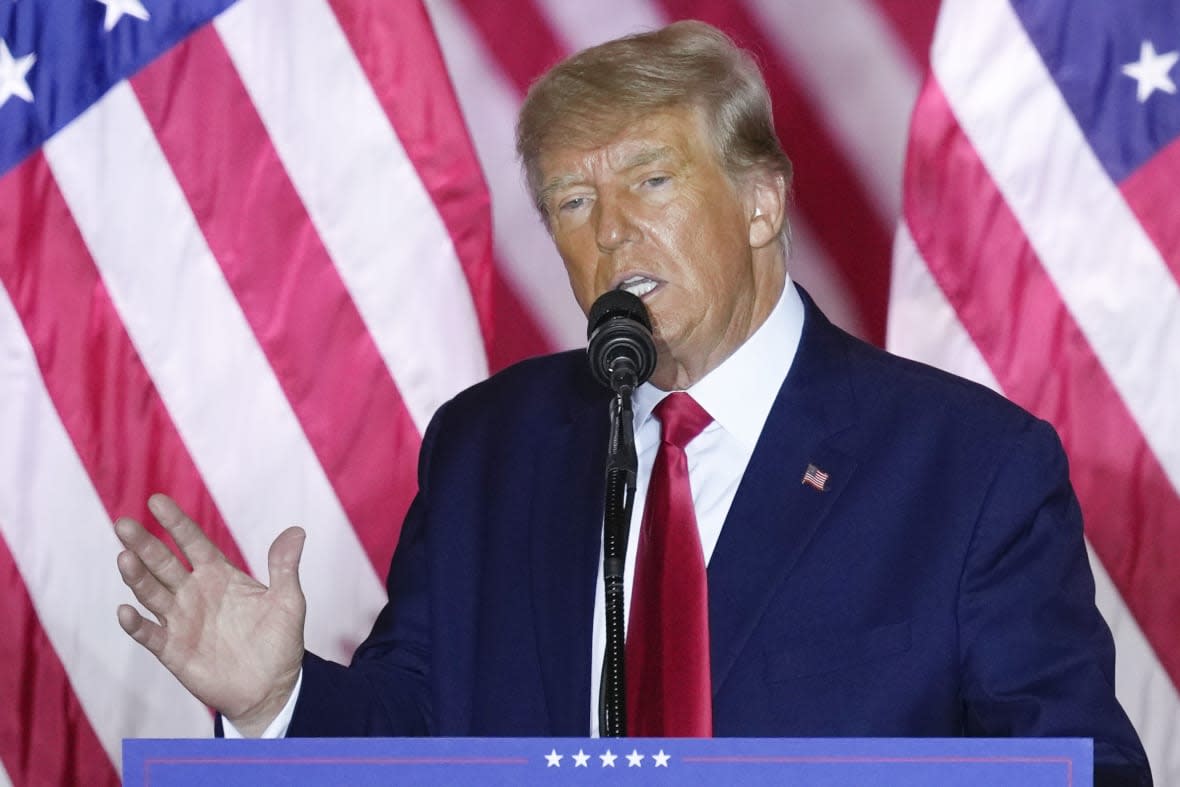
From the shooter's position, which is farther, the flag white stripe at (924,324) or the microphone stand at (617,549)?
the flag white stripe at (924,324)

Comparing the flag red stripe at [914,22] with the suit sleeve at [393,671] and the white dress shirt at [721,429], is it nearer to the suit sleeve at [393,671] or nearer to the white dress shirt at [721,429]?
the white dress shirt at [721,429]

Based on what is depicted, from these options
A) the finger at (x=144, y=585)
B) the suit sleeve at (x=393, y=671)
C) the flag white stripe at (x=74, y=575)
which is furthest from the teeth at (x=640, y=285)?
the flag white stripe at (x=74, y=575)

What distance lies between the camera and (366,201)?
2.97 m

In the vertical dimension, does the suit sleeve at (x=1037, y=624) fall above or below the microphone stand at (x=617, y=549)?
below

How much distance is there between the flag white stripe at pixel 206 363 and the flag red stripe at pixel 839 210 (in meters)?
1.01

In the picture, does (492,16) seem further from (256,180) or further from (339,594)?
(339,594)

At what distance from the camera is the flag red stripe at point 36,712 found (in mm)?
2945

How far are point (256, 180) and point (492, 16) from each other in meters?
0.53

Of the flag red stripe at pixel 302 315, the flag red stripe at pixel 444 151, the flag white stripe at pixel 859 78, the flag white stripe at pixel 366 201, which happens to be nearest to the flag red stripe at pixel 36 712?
the flag red stripe at pixel 302 315

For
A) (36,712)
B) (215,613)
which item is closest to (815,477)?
(215,613)

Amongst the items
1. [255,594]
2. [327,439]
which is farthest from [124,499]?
[255,594]

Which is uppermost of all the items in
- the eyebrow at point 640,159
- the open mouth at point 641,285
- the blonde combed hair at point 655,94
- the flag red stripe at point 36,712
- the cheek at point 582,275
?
the blonde combed hair at point 655,94

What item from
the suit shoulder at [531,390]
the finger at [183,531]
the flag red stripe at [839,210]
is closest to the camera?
the finger at [183,531]

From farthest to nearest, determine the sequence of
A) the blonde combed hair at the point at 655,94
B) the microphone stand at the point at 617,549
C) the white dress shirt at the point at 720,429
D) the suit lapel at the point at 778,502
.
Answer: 1. the blonde combed hair at the point at 655,94
2. the white dress shirt at the point at 720,429
3. the suit lapel at the point at 778,502
4. the microphone stand at the point at 617,549
